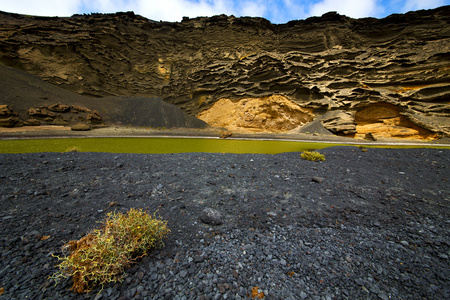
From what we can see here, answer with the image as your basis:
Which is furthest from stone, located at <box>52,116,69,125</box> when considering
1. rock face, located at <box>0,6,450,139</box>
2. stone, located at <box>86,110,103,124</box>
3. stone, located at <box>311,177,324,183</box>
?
stone, located at <box>311,177,324,183</box>

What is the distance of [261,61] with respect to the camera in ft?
117

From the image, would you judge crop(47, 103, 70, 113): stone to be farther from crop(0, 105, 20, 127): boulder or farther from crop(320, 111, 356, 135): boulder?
crop(320, 111, 356, 135): boulder

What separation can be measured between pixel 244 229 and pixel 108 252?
84.0 inches

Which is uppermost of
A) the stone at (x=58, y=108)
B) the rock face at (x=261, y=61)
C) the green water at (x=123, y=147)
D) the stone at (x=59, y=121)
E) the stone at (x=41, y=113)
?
the rock face at (x=261, y=61)

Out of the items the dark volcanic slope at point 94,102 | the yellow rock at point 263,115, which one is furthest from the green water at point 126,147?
the yellow rock at point 263,115

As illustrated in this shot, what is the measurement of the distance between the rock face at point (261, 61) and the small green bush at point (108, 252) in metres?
33.8

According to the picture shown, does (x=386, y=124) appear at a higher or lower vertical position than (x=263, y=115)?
lower

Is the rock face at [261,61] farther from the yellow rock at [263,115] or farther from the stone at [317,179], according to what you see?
the stone at [317,179]

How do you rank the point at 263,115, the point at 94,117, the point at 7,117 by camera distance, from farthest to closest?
the point at 263,115 → the point at 94,117 → the point at 7,117

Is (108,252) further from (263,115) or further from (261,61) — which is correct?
(261,61)

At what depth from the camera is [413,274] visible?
221cm

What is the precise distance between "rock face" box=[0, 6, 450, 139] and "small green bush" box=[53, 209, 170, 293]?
111 feet

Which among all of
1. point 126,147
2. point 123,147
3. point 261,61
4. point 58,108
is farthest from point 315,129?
point 58,108

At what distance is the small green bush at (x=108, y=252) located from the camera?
6.60ft
